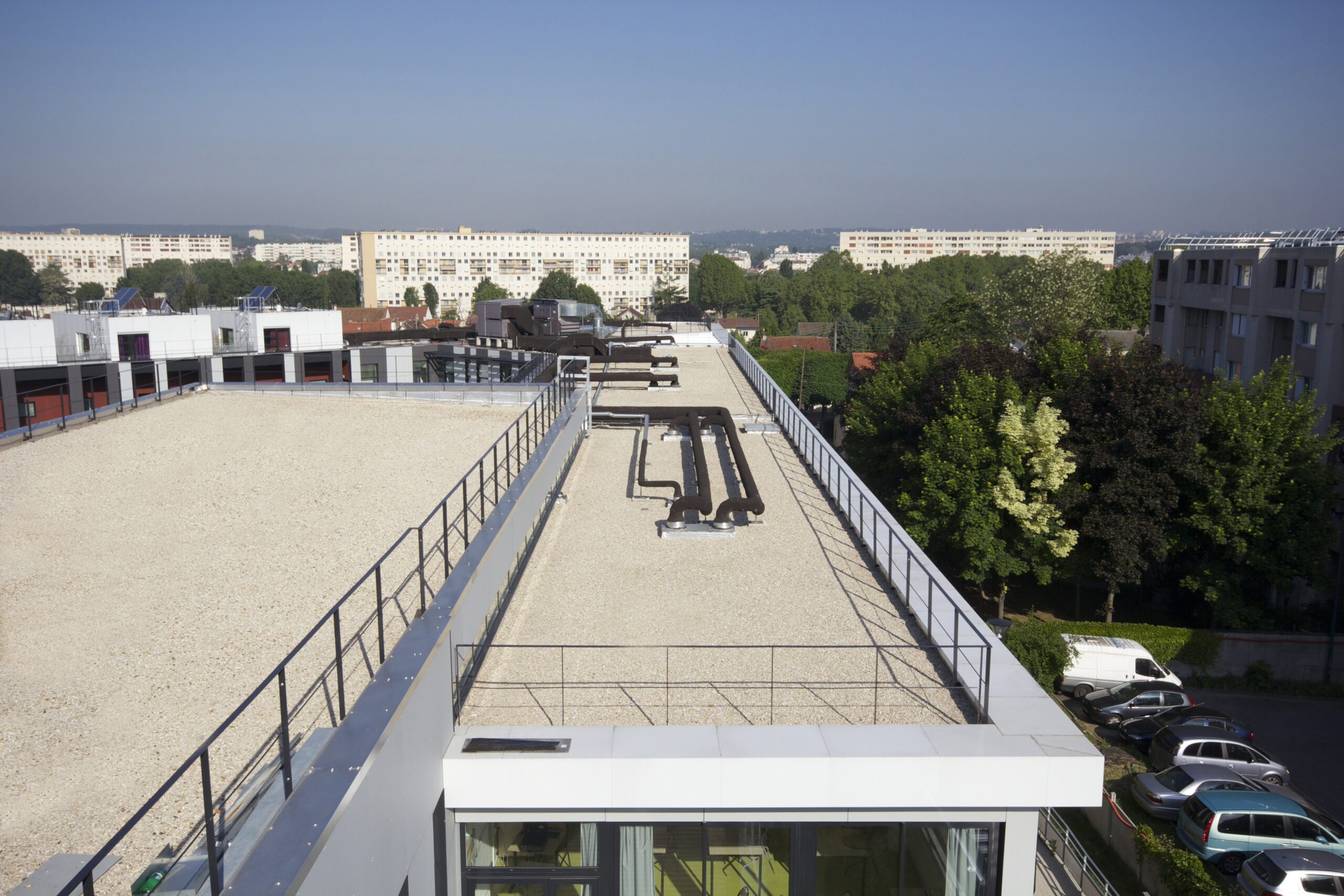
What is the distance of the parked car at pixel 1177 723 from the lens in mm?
18798

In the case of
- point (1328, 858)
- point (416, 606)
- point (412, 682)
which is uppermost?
point (412, 682)

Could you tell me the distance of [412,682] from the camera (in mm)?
6516

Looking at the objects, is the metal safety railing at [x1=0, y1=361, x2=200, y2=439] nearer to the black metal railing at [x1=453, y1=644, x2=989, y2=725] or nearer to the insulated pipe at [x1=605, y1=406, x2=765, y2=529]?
the insulated pipe at [x1=605, y1=406, x2=765, y2=529]

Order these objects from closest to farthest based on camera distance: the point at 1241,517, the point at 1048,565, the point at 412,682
→ 1. the point at 412,682
2. the point at 1241,517
3. the point at 1048,565

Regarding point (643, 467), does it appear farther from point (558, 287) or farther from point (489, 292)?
point (489, 292)

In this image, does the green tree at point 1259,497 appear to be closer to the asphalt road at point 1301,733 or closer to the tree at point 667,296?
the asphalt road at point 1301,733

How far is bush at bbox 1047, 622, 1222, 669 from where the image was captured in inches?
918

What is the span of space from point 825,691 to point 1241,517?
62.2 feet

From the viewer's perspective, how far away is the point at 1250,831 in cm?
1491

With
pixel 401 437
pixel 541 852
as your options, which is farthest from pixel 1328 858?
→ pixel 401 437

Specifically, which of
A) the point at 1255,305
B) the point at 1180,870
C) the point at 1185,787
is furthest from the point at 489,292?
the point at 1180,870

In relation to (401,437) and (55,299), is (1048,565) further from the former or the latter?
(55,299)

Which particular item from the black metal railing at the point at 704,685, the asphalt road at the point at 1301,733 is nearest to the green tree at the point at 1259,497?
the asphalt road at the point at 1301,733

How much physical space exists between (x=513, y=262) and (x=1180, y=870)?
158m
